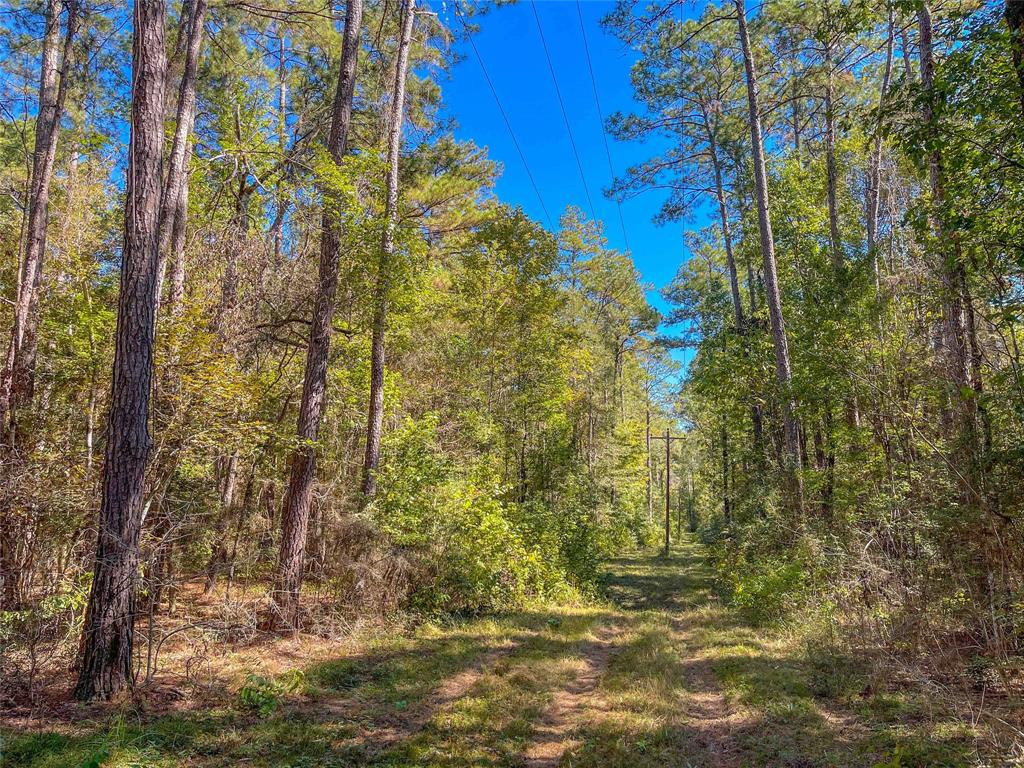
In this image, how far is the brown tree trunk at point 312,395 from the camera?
746 centimetres

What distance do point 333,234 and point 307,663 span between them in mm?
5959

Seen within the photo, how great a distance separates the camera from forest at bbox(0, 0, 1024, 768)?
4762 mm

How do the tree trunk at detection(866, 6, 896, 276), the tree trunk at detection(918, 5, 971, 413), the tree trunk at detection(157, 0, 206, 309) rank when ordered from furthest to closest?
1. the tree trunk at detection(866, 6, 896, 276)
2. the tree trunk at detection(157, 0, 206, 309)
3. the tree trunk at detection(918, 5, 971, 413)

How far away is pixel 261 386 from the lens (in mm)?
8023

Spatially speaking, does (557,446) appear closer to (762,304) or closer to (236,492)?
(762,304)

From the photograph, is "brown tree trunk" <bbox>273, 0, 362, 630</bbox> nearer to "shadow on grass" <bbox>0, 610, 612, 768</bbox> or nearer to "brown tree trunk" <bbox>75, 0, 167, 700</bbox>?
"shadow on grass" <bbox>0, 610, 612, 768</bbox>

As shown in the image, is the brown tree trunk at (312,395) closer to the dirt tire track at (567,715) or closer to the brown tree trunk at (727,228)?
the dirt tire track at (567,715)

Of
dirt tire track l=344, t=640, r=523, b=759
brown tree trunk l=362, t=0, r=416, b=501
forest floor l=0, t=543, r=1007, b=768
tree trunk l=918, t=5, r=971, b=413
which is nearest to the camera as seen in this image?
forest floor l=0, t=543, r=1007, b=768

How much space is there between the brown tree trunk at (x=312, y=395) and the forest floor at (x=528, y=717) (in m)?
1.00

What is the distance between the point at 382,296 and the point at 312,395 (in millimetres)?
2146

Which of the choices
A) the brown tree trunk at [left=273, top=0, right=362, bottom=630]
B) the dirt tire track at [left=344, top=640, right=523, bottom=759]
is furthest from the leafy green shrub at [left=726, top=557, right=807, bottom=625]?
the brown tree trunk at [left=273, top=0, right=362, bottom=630]

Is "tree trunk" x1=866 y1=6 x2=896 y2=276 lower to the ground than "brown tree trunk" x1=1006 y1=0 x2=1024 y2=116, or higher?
higher

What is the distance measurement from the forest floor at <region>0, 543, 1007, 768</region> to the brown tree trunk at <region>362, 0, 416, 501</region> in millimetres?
3146

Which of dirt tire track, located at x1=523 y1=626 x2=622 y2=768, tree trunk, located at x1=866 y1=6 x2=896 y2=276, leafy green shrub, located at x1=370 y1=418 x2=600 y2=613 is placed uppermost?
tree trunk, located at x1=866 y1=6 x2=896 y2=276
